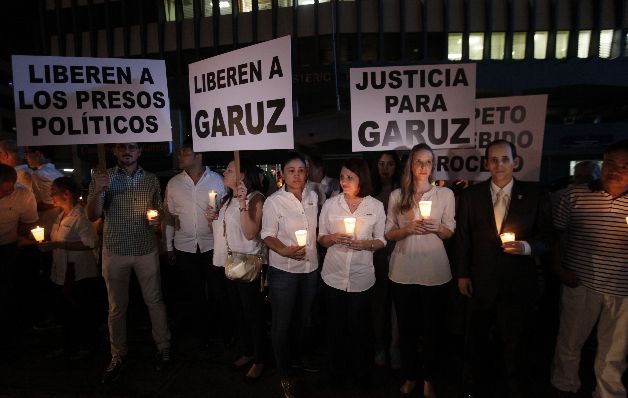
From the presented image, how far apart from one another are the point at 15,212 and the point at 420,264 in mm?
4835

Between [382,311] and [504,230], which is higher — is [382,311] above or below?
below

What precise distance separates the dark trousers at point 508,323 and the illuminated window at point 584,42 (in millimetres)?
30266

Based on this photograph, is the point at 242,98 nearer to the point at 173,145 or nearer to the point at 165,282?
the point at 165,282

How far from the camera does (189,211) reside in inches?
188

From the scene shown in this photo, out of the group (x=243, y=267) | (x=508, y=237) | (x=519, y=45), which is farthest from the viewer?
(x=519, y=45)

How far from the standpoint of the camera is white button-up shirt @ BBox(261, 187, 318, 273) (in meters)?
3.66

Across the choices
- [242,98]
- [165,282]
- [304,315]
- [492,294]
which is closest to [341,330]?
[304,315]

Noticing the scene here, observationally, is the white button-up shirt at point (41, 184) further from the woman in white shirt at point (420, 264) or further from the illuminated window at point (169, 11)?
→ the illuminated window at point (169, 11)

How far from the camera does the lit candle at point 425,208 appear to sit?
3.33 metres

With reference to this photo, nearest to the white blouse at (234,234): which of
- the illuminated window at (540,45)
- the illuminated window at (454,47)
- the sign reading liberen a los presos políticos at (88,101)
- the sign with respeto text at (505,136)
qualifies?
the sign reading liberen a los presos políticos at (88,101)

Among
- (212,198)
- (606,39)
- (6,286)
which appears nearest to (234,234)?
(212,198)

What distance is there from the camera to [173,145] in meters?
30.1

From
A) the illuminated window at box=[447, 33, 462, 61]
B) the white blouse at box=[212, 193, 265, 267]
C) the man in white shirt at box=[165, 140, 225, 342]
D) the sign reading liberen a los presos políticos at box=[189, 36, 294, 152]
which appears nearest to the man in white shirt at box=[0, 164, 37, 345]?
the man in white shirt at box=[165, 140, 225, 342]

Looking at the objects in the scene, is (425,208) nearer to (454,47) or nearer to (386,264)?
(386,264)
